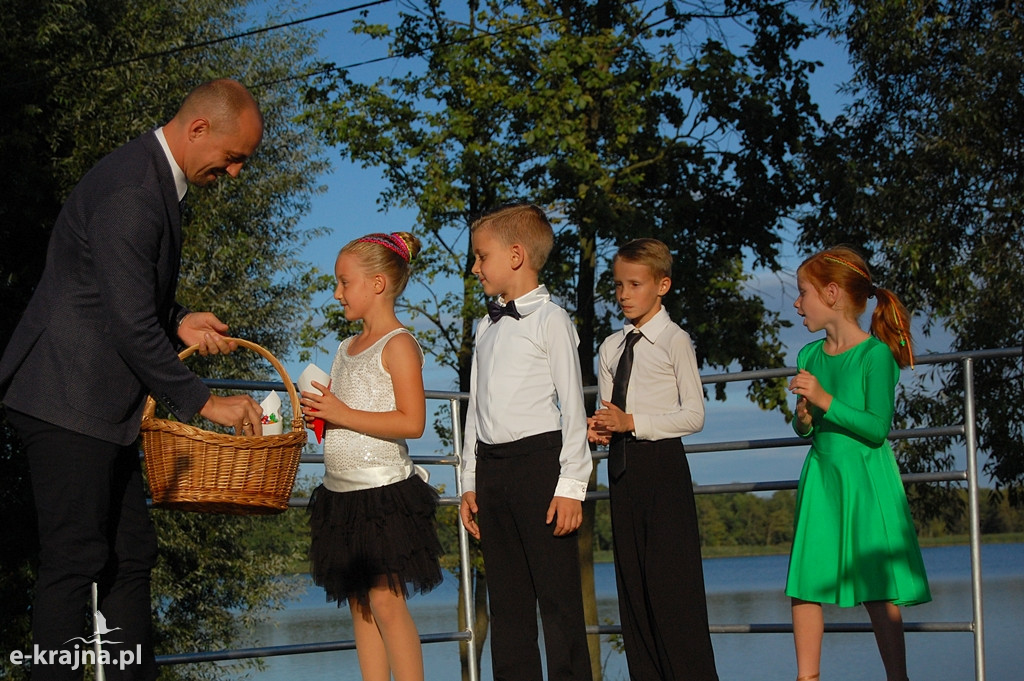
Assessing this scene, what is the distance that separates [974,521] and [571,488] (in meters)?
1.33

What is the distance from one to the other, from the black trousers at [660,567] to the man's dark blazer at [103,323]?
1.34 m

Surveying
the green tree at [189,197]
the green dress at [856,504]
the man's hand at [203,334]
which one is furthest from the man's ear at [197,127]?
the green tree at [189,197]

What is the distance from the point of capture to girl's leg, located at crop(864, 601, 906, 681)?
303cm

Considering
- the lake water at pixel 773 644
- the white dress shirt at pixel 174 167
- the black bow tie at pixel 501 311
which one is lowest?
the lake water at pixel 773 644

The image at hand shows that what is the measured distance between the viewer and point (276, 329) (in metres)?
13.6

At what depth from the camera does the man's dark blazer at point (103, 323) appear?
2.38 meters

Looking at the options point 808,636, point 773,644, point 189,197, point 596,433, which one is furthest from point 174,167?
point 773,644

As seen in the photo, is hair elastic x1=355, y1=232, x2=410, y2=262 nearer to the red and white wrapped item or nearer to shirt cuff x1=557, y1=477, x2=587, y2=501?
the red and white wrapped item

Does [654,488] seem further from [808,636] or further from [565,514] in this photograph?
[808,636]

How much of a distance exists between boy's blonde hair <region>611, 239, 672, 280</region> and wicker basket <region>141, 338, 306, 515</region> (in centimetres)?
125

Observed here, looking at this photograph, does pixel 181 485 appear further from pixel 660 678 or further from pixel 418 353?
pixel 660 678

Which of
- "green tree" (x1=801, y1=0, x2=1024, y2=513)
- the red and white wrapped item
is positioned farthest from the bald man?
"green tree" (x1=801, y1=0, x2=1024, y2=513)

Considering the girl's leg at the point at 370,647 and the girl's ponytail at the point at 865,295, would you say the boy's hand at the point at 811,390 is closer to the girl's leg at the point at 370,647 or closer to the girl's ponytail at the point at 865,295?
the girl's ponytail at the point at 865,295

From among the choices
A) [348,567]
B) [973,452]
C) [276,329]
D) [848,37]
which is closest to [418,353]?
[348,567]
